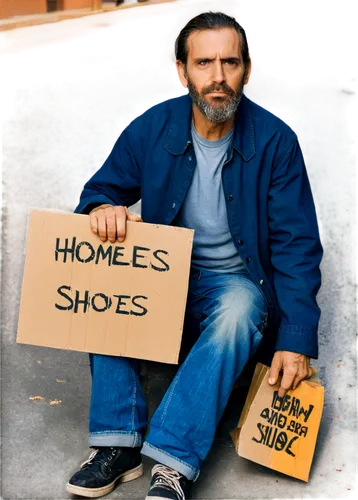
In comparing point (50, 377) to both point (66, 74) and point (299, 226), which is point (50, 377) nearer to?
point (299, 226)

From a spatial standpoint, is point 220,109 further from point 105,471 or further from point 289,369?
point 105,471

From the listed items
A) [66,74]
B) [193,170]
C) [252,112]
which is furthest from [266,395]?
[66,74]

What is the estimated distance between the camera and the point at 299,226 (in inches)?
116

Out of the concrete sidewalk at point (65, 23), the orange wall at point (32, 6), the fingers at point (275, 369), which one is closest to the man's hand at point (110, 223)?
the fingers at point (275, 369)

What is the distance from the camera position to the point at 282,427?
2863 millimetres

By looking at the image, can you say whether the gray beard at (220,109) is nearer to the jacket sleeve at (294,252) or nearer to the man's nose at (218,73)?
the man's nose at (218,73)

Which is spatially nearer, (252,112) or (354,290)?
(252,112)

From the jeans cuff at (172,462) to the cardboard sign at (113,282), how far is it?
312mm

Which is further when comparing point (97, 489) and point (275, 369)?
point (275, 369)

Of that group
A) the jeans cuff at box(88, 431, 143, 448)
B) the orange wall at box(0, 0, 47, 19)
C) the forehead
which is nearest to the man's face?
the forehead

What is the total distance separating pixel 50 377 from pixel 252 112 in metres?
1.59

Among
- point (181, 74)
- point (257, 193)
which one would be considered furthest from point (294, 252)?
point (181, 74)

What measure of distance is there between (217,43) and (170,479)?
155cm

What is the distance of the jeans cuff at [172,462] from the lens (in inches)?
105
